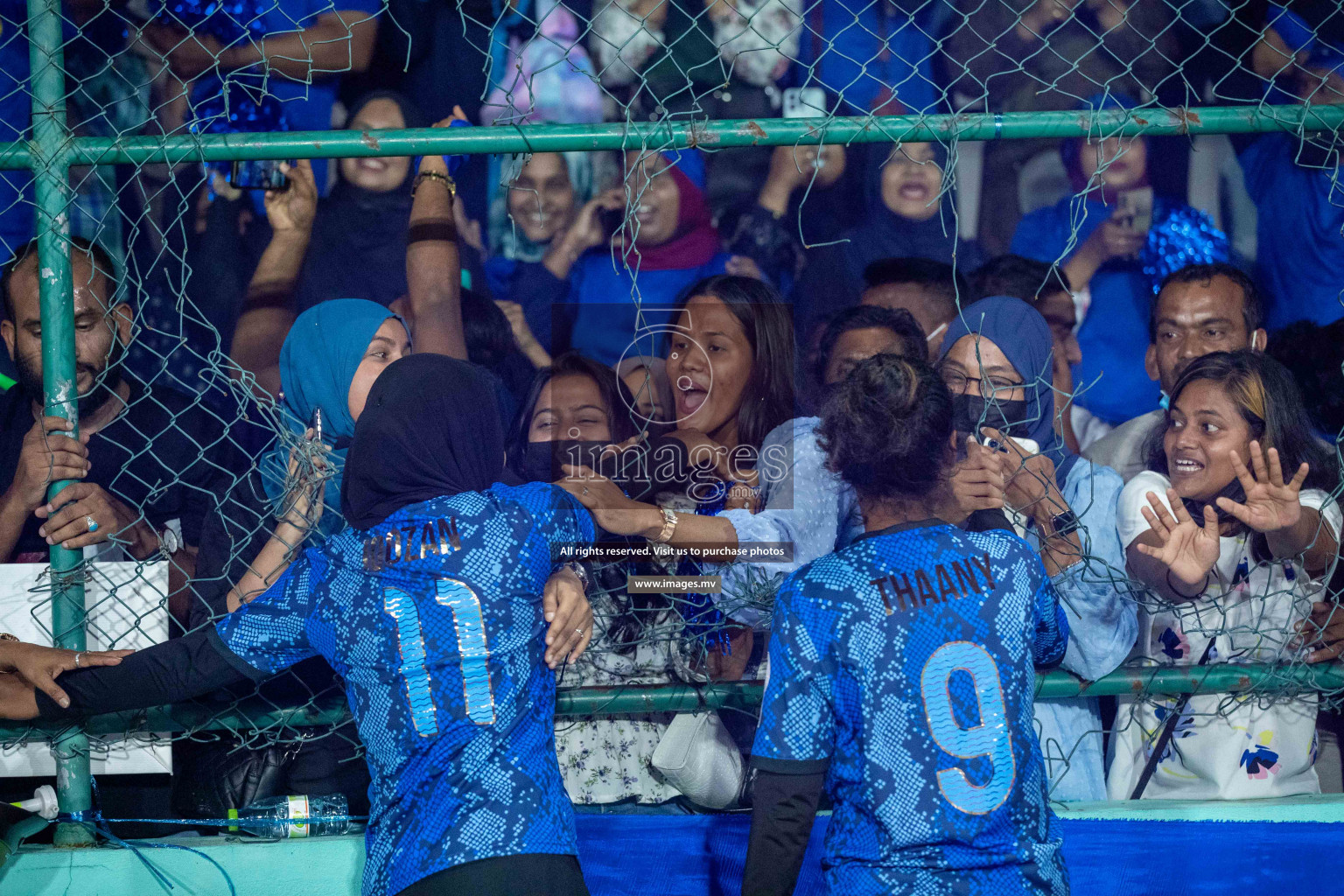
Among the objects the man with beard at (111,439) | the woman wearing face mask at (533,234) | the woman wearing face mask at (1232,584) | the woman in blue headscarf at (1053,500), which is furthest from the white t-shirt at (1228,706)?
the man with beard at (111,439)

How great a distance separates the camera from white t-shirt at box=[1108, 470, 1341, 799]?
262 centimetres

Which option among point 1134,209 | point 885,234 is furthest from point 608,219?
point 1134,209

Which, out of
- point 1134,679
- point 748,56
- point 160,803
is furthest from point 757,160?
point 160,803

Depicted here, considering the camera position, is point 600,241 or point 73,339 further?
point 600,241

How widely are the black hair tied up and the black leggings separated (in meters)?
0.88

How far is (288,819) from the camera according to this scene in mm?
2475

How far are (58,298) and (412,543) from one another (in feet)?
3.49

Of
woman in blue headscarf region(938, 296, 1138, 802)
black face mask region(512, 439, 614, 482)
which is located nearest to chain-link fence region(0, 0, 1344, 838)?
woman in blue headscarf region(938, 296, 1138, 802)

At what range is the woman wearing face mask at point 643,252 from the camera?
3625 mm

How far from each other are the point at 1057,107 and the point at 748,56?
1.16m

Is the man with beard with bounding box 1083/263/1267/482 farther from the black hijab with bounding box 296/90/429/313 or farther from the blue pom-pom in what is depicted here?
the black hijab with bounding box 296/90/429/313

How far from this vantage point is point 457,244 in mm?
3570

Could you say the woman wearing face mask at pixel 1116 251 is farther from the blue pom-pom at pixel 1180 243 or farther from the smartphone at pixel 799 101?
the smartphone at pixel 799 101

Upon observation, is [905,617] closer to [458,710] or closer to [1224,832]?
[458,710]
